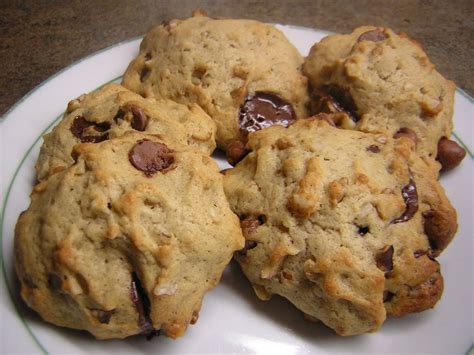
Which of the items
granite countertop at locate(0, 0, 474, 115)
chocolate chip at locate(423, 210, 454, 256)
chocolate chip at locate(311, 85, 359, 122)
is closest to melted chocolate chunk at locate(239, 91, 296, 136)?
chocolate chip at locate(311, 85, 359, 122)

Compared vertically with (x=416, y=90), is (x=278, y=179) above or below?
below

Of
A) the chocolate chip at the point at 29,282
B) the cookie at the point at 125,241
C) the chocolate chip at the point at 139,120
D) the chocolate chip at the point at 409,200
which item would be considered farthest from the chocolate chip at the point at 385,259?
the chocolate chip at the point at 29,282

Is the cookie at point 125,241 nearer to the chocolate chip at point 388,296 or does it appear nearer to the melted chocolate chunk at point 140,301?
the melted chocolate chunk at point 140,301

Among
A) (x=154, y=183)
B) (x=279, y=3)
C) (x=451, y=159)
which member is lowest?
(x=279, y=3)

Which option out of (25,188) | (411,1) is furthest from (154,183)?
(411,1)

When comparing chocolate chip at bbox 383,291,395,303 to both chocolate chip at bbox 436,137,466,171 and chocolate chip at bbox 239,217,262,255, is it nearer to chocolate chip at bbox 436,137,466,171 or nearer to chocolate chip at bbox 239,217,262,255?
chocolate chip at bbox 239,217,262,255

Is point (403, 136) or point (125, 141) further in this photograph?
point (403, 136)

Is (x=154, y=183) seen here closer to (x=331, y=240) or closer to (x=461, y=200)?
(x=331, y=240)
